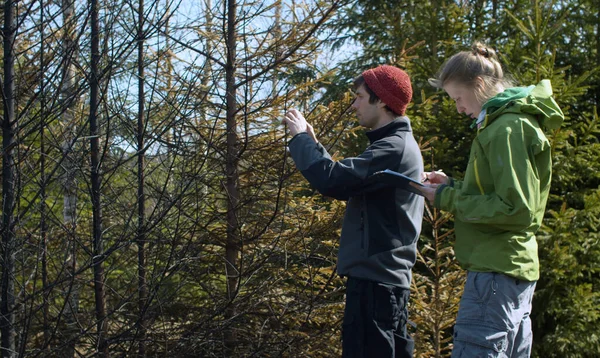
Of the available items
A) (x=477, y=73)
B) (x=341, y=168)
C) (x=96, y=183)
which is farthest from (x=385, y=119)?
(x=96, y=183)

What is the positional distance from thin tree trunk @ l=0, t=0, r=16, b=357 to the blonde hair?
6.49ft

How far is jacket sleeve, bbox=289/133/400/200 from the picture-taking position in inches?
96.9

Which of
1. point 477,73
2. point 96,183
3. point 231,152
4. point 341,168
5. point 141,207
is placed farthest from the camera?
point 231,152

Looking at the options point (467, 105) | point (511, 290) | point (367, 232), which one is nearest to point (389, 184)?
point (367, 232)

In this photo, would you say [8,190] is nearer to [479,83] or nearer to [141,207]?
[141,207]

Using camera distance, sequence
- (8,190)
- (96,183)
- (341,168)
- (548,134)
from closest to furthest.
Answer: (341,168) < (8,190) < (96,183) < (548,134)

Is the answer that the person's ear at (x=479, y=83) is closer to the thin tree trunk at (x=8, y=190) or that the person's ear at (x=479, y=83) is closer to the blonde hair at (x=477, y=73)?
the blonde hair at (x=477, y=73)

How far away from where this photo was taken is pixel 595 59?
709 cm

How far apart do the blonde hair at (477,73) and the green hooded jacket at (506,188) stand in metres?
0.10

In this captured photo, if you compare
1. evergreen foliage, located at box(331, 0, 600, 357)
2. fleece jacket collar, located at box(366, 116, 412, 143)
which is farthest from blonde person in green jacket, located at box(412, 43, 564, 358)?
evergreen foliage, located at box(331, 0, 600, 357)

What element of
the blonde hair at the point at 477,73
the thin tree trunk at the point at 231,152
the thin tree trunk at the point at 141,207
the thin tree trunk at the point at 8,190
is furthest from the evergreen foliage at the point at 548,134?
the thin tree trunk at the point at 8,190

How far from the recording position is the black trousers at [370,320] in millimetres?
2414

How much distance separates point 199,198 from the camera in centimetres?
394

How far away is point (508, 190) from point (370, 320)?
2.55ft
